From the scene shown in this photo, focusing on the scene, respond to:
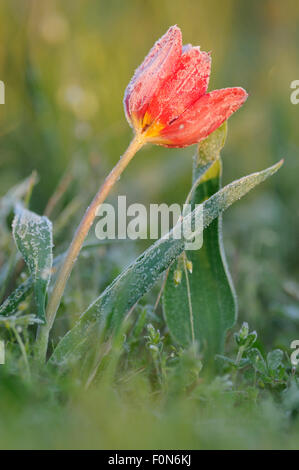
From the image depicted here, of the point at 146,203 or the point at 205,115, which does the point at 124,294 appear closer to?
the point at 205,115

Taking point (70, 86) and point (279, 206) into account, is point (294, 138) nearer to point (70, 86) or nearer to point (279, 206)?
point (279, 206)

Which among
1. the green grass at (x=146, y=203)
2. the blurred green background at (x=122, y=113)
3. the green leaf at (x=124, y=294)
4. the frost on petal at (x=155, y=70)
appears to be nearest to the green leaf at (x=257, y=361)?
the green grass at (x=146, y=203)

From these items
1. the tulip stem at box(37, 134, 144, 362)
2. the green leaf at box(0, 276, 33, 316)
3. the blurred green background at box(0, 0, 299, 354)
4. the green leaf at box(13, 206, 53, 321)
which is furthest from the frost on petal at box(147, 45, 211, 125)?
the blurred green background at box(0, 0, 299, 354)

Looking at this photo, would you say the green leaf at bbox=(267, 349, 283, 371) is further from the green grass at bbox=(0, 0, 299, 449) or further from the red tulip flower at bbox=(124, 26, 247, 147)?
the red tulip flower at bbox=(124, 26, 247, 147)

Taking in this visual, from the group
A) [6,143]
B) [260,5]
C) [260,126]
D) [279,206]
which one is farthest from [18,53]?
[260,5]

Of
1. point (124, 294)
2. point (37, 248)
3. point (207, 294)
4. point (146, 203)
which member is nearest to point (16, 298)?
point (37, 248)
